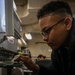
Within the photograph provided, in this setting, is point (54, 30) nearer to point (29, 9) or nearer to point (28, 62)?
point (28, 62)

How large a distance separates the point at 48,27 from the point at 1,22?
598 mm

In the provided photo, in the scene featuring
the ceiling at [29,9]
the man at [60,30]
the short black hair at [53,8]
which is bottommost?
A: the ceiling at [29,9]

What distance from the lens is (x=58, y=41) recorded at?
1405 millimetres

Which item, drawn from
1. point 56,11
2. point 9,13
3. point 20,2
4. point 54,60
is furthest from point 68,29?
point 20,2

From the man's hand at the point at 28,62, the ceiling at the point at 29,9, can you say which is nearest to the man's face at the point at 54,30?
the man's hand at the point at 28,62

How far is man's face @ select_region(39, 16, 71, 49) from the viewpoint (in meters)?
1.38

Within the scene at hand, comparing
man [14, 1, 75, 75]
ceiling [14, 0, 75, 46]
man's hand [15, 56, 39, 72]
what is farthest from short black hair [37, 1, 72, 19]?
ceiling [14, 0, 75, 46]

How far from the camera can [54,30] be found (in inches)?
54.8

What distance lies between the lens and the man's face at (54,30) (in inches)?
54.5

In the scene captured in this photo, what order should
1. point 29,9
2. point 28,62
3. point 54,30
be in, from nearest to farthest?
point 54,30, point 28,62, point 29,9

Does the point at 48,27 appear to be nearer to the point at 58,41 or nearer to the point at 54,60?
the point at 58,41

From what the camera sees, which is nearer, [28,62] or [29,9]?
[28,62]

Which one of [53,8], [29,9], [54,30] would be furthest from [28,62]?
[29,9]

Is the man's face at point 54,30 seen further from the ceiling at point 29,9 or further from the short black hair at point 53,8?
the ceiling at point 29,9
